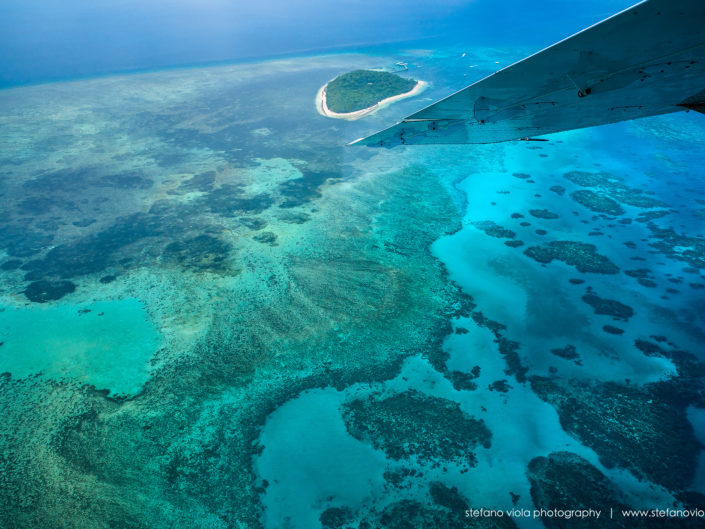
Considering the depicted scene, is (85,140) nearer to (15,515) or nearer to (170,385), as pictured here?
(170,385)

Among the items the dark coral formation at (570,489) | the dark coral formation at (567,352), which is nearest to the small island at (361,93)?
the dark coral formation at (567,352)

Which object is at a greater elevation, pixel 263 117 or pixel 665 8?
pixel 665 8

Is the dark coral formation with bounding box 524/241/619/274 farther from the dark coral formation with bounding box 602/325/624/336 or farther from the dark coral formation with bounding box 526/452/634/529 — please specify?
the dark coral formation with bounding box 526/452/634/529

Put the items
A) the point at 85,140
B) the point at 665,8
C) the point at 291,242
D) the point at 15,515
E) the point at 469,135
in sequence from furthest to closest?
the point at 85,140, the point at 291,242, the point at 15,515, the point at 469,135, the point at 665,8

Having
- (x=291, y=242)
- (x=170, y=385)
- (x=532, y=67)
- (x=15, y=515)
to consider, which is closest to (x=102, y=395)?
(x=170, y=385)

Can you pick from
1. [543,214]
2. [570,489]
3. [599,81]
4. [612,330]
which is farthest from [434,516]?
[543,214]

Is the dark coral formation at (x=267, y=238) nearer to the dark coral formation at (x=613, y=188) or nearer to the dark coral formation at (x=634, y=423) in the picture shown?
the dark coral formation at (x=634, y=423)

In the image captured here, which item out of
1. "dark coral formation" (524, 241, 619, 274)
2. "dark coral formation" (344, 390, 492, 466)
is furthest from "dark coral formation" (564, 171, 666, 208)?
"dark coral formation" (344, 390, 492, 466)
